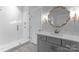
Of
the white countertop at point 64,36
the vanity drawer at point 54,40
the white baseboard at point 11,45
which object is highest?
the white countertop at point 64,36

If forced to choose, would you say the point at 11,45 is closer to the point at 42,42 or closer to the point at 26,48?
the point at 26,48

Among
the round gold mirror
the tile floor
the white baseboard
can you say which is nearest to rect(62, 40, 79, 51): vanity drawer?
the round gold mirror

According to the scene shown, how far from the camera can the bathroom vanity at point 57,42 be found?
109 centimetres

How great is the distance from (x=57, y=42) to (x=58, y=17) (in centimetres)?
36

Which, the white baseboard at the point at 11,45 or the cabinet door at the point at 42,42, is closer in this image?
the white baseboard at the point at 11,45

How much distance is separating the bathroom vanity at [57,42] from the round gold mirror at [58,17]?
16cm

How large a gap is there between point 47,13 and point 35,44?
495mm

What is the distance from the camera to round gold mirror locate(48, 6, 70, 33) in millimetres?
1175

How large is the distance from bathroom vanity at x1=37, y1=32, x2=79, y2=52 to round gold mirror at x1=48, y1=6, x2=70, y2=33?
0.53ft

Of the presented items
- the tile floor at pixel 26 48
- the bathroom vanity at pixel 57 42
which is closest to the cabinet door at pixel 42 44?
the bathroom vanity at pixel 57 42

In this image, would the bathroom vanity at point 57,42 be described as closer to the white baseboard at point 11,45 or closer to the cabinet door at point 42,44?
the cabinet door at point 42,44

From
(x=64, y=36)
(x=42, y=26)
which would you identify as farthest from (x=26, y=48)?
(x=64, y=36)

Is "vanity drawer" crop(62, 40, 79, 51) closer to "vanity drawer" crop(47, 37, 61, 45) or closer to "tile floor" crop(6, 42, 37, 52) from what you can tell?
"vanity drawer" crop(47, 37, 61, 45)
